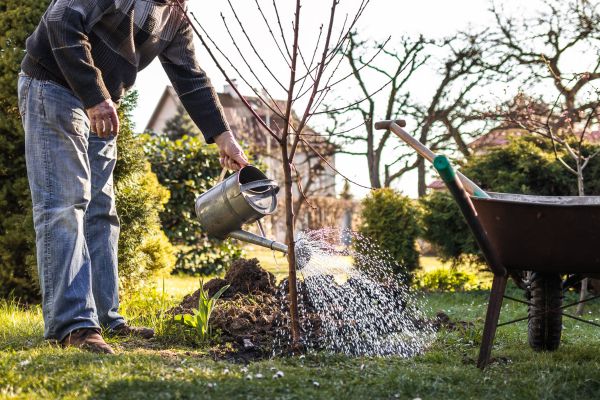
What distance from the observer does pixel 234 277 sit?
144 inches

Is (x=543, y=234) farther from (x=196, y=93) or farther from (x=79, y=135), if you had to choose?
(x=79, y=135)

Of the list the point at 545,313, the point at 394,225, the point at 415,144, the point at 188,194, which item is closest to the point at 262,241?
the point at 415,144

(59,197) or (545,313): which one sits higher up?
(59,197)

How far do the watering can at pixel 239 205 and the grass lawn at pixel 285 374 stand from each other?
50 centimetres

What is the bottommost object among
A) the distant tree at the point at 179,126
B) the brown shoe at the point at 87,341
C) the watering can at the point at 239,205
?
the brown shoe at the point at 87,341

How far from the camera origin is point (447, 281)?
6457 mm

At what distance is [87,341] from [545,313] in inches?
72.7

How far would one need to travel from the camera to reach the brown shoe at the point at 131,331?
9.48 ft

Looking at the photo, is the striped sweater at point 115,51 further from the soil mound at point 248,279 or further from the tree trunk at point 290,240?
the soil mound at point 248,279

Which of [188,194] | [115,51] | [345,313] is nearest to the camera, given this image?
[115,51]

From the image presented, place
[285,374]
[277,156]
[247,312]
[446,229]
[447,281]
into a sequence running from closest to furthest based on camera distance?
[285,374], [247,312], [446,229], [447,281], [277,156]

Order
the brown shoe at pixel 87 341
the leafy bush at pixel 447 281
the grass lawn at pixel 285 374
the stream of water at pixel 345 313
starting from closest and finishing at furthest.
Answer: the grass lawn at pixel 285 374 → the brown shoe at pixel 87 341 → the stream of water at pixel 345 313 → the leafy bush at pixel 447 281

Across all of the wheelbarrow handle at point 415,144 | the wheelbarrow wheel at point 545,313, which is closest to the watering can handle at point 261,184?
the wheelbarrow handle at point 415,144

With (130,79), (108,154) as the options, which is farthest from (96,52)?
(108,154)
